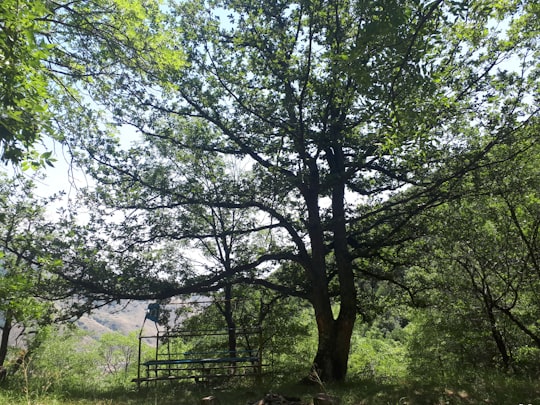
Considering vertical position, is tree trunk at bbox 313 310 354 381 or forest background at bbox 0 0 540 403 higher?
forest background at bbox 0 0 540 403

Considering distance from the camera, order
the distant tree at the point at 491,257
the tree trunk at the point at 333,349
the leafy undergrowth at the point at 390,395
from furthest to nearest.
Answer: the tree trunk at the point at 333,349 → the distant tree at the point at 491,257 → the leafy undergrowth at the point at 390,395

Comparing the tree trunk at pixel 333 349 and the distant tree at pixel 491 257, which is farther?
the tree trunk at pixel 333 349

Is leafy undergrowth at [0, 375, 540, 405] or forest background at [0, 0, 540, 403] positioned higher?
forest background at [0, 0, 540, 403]

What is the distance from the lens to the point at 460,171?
8.55 meters

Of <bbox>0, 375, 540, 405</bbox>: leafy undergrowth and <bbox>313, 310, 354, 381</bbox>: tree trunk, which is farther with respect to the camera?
<bbox>313, 310, 354, 381</bbox>: tree trunk

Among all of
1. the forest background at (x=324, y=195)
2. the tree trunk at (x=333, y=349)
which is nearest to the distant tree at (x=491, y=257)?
the forest background at (x=324, y=195)

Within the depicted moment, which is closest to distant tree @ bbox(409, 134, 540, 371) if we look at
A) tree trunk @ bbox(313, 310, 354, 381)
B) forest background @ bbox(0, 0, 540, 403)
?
forest background @ bbox(0, 0, 540, 403)

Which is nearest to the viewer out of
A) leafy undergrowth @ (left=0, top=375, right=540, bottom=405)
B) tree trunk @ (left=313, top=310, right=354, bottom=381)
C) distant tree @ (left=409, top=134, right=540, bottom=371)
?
leafy undergrowth @ (left=0, top=375, right=540, bottom=405)

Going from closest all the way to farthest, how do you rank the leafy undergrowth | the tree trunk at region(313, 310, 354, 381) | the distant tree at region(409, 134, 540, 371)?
the leafy undergrowth
the distant tree at region(409, 134, 540, 371)
the tree trunk at region(313, 310, 354, 381)

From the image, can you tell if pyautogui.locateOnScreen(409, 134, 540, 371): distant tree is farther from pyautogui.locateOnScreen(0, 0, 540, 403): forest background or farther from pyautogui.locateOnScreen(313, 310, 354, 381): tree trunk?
pyautogui.locateOnScreen(313, 310, 354, 381): tree trunk

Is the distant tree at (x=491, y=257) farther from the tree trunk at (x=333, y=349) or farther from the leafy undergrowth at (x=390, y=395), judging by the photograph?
the tree trunk at (x=333, y=349)

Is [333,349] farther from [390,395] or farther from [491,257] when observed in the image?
[491,257]

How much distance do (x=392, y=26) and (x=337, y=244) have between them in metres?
8.13

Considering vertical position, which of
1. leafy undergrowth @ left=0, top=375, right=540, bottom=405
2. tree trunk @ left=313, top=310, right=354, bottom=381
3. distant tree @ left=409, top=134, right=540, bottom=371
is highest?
distant tree @ left=409, top=134, right=540, bottom=371
